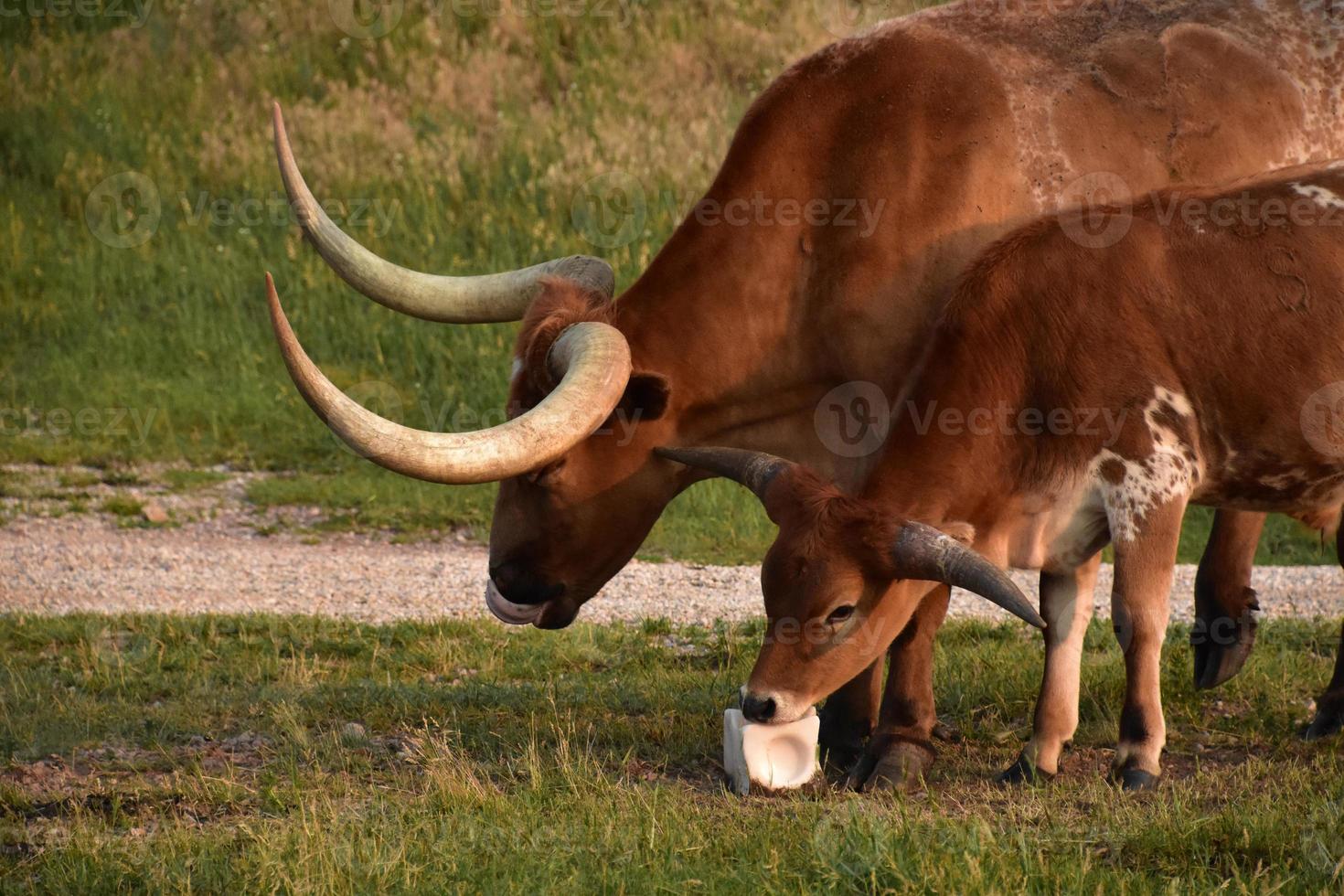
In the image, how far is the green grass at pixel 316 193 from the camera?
12883 millimetres

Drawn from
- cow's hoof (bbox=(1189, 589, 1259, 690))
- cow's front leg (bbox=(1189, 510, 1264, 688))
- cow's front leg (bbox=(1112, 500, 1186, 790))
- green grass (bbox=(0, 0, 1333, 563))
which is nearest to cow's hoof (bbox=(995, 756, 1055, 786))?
cow's front leg (bbox=(1112, 500, 1186, 790))

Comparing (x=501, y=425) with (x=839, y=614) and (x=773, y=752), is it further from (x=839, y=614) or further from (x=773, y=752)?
(x=773, y=752)

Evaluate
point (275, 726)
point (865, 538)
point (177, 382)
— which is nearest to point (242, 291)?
point (177, 382)

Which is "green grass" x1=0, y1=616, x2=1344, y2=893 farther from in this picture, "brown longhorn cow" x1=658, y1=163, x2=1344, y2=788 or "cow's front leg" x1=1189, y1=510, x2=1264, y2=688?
"brown longhorn cow" x1=658, y1=163, x2=1344, y2=788

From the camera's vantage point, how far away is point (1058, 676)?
232 inches

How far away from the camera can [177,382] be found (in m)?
13.7

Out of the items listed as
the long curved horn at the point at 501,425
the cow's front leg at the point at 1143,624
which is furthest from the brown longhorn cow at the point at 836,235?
the cow's front leg at the point at 1143,624

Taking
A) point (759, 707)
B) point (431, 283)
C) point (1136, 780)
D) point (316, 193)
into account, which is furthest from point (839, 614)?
point (316, 193)

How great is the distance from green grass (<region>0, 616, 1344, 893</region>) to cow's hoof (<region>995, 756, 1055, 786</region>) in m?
0.09

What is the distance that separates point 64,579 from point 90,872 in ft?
17.5

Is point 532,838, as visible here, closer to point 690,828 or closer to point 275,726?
point 690,828

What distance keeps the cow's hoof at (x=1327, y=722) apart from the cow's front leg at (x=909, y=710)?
1.44 meters

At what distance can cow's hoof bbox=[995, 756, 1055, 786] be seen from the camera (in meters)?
5.73

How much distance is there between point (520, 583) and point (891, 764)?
4.94 ft
